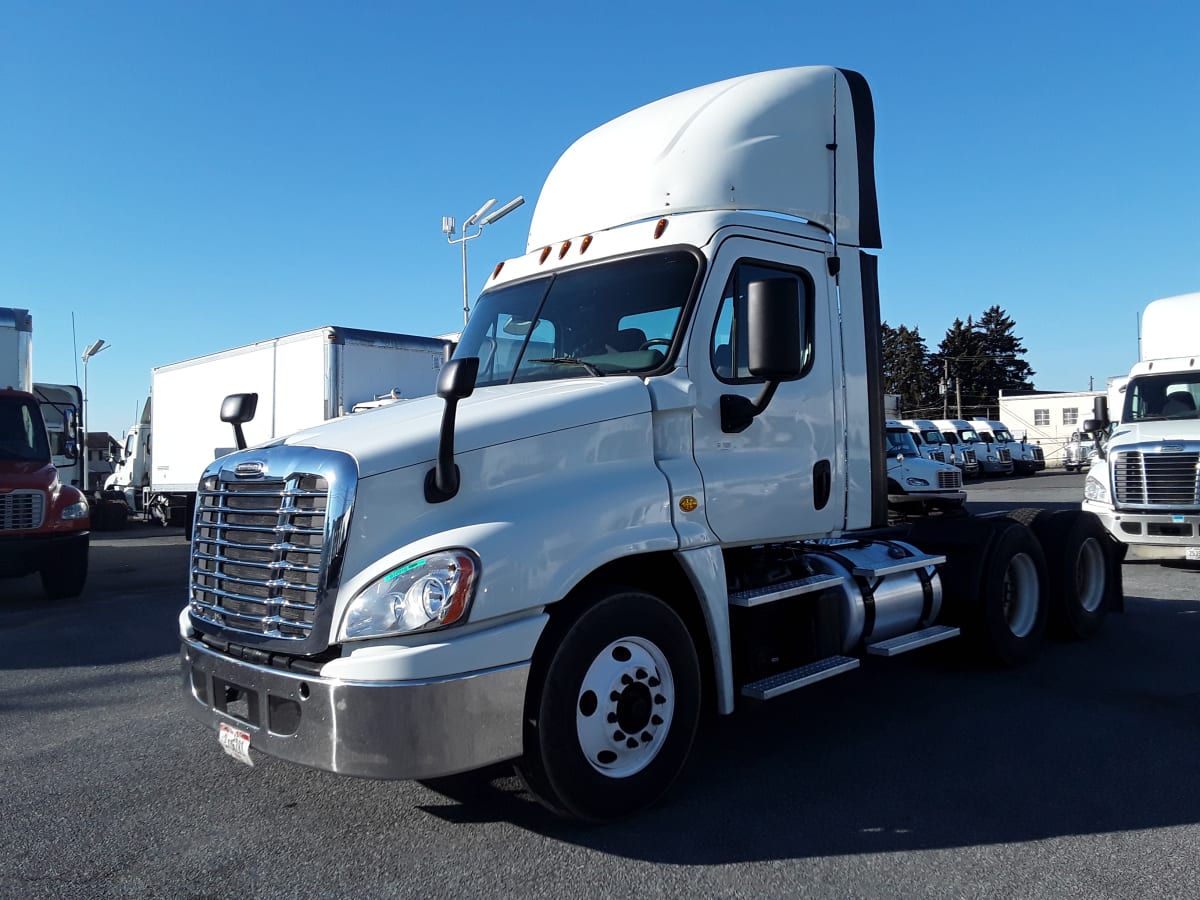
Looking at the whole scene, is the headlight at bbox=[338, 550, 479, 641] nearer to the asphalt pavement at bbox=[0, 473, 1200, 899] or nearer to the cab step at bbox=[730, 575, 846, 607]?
the asphalt pavement at bbox=[0, 473, 1200, 899]

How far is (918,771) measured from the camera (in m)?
4.68

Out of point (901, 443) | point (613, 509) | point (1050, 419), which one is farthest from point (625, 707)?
point (1050, 419)

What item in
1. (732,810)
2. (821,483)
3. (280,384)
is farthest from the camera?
(280,384)

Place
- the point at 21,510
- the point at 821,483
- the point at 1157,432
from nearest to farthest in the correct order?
the point at 821,483 → the point at 21,510 → the point at 1157,432

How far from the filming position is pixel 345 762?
3.50 metres

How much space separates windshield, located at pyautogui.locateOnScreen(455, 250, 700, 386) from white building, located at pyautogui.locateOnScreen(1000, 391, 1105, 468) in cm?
5180

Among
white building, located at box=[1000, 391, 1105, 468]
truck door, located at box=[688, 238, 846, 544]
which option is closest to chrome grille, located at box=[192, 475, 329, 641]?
truck door, located at box=[688, 238, 846, 544]

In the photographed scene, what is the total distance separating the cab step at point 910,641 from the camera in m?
5.48

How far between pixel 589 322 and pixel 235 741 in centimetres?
261

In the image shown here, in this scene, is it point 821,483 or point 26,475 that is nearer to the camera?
point 821,483

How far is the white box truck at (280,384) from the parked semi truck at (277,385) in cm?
2

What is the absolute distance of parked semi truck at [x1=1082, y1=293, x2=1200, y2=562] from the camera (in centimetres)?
1090

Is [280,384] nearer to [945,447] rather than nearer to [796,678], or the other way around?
[796,678]

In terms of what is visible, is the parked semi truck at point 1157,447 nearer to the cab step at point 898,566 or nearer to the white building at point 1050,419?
the cab step at point 898,566
